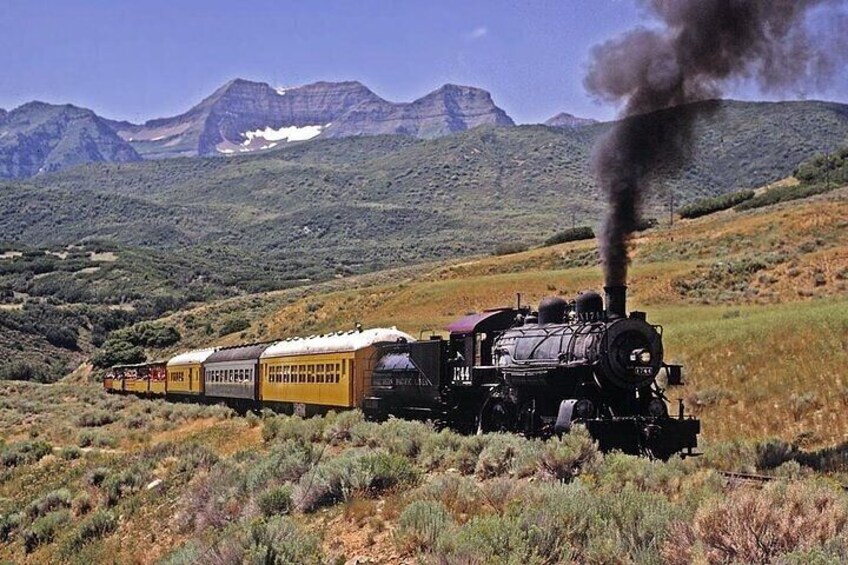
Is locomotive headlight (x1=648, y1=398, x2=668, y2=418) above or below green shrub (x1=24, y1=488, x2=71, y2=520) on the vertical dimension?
above

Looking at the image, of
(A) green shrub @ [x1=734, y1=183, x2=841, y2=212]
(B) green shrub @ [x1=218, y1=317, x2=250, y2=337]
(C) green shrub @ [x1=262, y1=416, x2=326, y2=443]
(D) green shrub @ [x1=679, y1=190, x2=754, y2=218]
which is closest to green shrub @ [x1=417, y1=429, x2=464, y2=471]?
(C) green shrub @ [x1=262, y1=416, x2=326, y2=443]

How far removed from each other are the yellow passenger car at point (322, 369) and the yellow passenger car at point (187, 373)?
10242mm

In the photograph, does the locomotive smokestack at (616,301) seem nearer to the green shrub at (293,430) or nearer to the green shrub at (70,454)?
the green shrub at (293,430)

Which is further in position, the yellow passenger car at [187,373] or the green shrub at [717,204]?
the green shrub at [717,204]

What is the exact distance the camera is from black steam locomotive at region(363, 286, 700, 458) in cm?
1530

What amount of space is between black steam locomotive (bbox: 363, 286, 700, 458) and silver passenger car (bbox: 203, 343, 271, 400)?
16.4m

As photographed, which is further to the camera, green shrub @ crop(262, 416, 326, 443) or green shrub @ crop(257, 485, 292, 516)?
green shrub @ crop(262, 416, 326, 443)

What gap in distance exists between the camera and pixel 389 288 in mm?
68875

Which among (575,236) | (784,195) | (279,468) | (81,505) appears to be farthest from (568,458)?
(575,236)

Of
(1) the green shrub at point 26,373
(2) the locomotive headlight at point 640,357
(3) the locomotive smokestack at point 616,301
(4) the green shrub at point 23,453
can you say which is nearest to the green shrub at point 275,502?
(2) the locomotive headlight at point 640,357

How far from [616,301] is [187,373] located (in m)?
34.1

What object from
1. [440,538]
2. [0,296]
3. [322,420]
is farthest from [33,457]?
[0,296]

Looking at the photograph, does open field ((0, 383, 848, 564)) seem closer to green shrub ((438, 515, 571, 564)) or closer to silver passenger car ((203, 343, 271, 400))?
green shrub ((438, 515, 571, 564))

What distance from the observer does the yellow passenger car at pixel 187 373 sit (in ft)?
145
